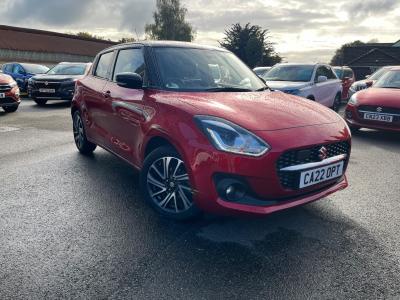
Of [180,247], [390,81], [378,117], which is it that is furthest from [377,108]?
[180,247]

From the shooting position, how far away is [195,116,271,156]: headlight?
2.91 meters

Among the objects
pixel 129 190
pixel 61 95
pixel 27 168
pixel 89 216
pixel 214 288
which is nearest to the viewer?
pixel 214 288

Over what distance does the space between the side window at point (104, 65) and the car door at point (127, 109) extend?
0.86 feet

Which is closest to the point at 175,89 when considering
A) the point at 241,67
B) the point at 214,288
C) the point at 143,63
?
the point at 143,63

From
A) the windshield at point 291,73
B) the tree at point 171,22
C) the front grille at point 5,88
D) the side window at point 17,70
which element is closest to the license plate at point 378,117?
the windshield at point 291,73

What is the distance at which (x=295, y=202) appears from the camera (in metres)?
3.10

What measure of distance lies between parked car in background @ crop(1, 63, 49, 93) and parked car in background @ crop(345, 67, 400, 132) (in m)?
14.3

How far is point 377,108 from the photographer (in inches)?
294

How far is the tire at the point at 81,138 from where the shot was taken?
5762mm

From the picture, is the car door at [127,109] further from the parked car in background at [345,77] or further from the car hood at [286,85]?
the parked car in background at [345,77]

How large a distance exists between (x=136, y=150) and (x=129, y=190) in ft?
2.14

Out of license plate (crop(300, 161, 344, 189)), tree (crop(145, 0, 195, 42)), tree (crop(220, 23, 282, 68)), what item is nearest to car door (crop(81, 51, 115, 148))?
license plate (crop(300, 161, 344, 189))

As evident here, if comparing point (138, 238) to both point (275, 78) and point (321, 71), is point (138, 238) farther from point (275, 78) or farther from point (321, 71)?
point (321, 71)

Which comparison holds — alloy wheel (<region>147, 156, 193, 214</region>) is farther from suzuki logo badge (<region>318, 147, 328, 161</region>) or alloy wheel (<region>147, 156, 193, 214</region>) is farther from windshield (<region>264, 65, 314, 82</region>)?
windshield (<region>264, 65, 314, 82</region>)
